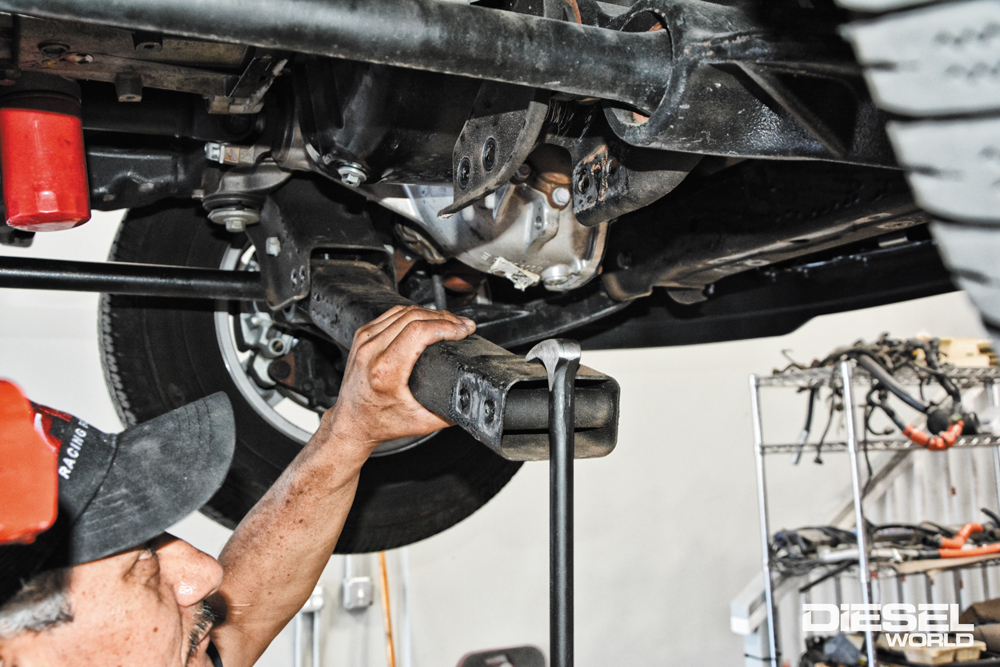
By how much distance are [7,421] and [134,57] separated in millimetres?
392

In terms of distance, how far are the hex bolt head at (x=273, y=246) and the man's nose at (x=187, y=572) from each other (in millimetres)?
468

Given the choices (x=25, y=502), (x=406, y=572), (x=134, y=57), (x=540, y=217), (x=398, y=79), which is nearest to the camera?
(x=25, y=502)

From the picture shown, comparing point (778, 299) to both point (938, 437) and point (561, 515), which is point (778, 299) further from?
point (938, 437)

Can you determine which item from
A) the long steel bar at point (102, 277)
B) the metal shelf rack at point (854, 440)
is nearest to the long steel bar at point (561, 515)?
the long steel bar at point (102, 277)

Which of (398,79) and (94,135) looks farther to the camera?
(94,135)

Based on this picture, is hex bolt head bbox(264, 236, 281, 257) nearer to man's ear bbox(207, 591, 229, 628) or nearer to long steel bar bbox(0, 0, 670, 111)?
man's ear bbox(207, 591, 229, 628)

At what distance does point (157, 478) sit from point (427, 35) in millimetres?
620

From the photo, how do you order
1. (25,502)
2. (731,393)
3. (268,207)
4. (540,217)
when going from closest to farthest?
1. (25,502)
2. (540,217)
3. (268,207)
4. (731,393)

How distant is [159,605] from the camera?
34.8 inches

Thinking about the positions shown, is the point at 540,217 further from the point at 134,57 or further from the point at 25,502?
the point at 25,502

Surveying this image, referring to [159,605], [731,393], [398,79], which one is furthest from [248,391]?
[731,393]

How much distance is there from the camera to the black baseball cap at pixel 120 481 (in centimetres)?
78

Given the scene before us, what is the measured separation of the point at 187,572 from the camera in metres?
0.95

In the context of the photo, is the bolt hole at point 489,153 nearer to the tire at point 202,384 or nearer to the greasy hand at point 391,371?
the greasy hand at point 391,371
